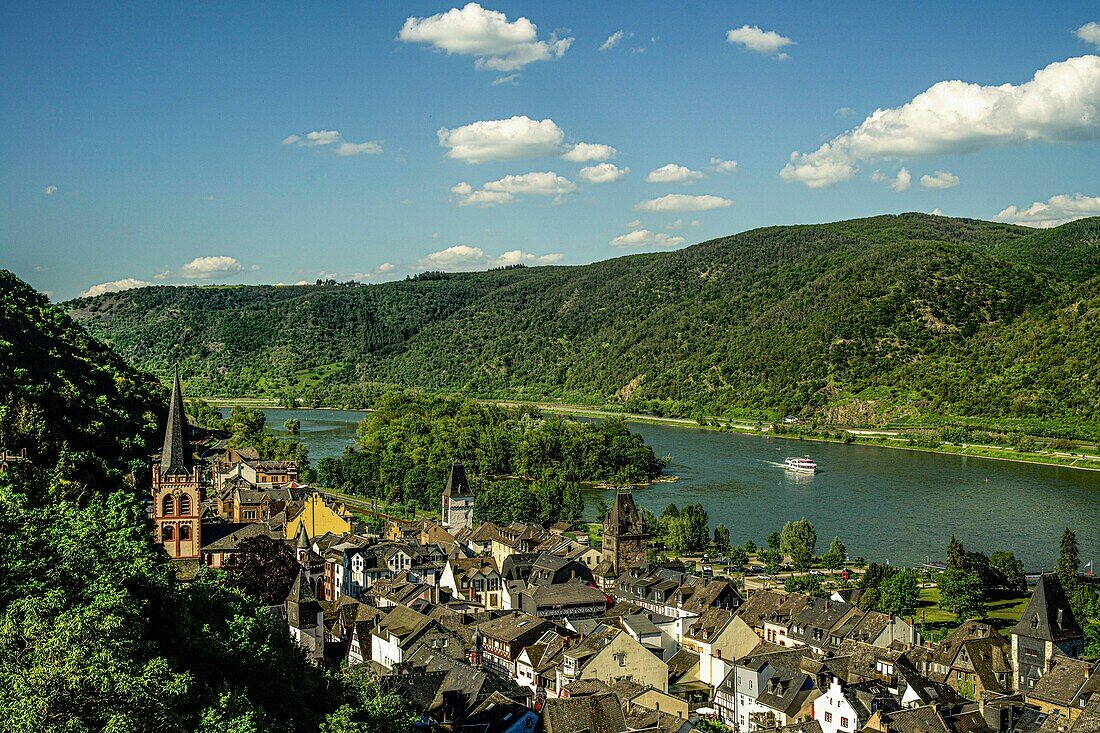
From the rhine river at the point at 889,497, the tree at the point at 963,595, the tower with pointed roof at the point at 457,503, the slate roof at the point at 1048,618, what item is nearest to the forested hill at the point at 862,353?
the rhine river at the point at 889,497

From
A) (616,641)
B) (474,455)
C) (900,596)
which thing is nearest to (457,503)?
(900,596)

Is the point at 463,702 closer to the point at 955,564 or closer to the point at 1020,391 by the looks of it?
the point at 955,564

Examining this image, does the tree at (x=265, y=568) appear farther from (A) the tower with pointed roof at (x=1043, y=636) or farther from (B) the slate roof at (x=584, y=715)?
(A) the tower with pointed roof at (x=1043, y=636)

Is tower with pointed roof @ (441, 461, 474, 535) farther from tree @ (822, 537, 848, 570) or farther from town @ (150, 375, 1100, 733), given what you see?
tree @ (822, 537, 848, 570)

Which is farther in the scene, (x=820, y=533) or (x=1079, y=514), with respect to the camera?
(x=1079, y=514)

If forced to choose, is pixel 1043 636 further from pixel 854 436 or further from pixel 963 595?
pixel 854 436

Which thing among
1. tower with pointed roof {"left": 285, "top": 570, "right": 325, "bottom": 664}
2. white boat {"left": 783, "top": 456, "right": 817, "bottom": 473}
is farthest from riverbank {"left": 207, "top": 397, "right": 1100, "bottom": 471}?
tower with pointed roof {"left": 285, "top": 570, "right": 325, "bottom": 664}

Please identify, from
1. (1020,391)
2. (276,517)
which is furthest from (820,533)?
(1020,391)
